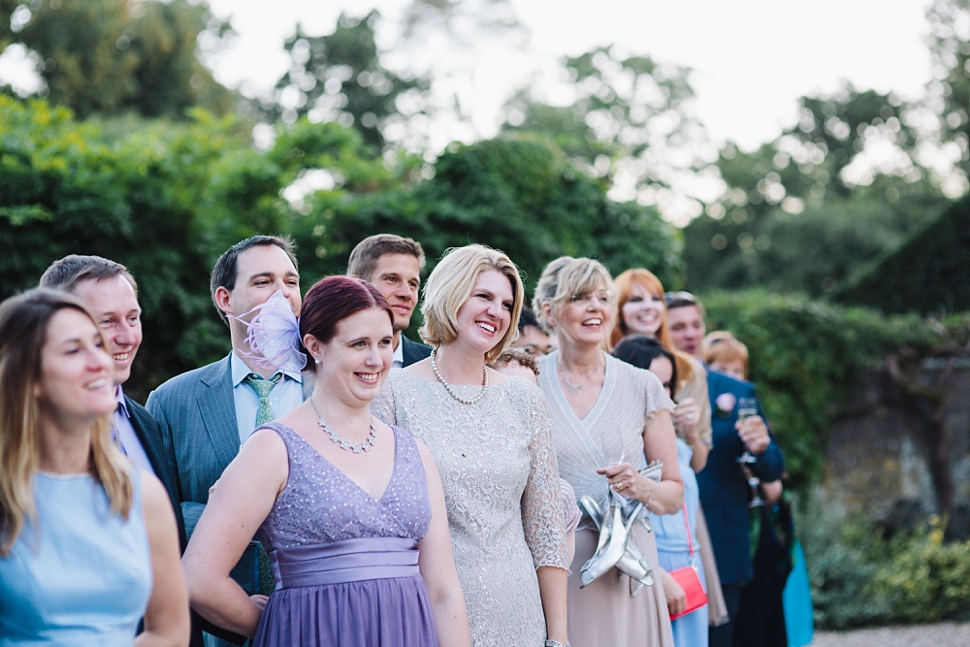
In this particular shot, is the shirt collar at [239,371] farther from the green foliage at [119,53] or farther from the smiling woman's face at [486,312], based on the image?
the green foliage at [119,53]

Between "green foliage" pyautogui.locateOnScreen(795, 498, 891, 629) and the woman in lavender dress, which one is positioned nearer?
the woman in lavender dress

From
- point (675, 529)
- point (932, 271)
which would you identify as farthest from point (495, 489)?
point (932, 271)

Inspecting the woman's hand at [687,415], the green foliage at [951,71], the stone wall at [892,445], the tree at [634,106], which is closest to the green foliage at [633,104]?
the tree at [634,106]

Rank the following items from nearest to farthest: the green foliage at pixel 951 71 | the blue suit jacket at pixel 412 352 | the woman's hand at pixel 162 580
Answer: the woman's hand at pixel 162 580 < the blue suit jacket at pixel 412 352 < the green foliage at pixel 951 71

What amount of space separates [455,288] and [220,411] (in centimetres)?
91

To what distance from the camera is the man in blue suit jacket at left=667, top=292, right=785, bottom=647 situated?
502 centimetres

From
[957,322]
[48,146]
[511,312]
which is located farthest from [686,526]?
[957,322]

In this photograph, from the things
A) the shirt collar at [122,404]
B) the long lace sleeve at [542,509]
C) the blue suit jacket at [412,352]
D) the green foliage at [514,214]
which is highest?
the green foliage at [514,214]

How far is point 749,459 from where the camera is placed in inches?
202

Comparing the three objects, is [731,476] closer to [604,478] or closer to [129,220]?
[604,478]

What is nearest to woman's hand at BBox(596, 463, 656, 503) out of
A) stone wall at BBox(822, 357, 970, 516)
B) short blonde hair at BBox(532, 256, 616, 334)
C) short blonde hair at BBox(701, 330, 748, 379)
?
short blonde hair at BBox(532, 256, 616, 334)

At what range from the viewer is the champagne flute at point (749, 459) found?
509cm

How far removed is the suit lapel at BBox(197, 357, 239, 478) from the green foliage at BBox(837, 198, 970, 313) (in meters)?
15.9

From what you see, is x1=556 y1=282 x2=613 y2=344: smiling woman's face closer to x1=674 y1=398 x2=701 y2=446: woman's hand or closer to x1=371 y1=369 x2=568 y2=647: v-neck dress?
x1=371 y1=369 x2=568 y2=647: v-neck dress
